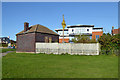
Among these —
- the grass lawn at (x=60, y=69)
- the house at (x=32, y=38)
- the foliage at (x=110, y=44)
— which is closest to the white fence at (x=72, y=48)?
the foliage at (x=110, y=44)

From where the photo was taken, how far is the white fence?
1838cm

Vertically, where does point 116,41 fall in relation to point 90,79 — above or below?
above

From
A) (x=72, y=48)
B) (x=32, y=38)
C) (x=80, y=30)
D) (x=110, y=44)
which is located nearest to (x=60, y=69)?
(x=72, y=48)

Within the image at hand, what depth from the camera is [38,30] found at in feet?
79.9

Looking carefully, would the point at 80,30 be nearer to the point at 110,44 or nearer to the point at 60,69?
the point at 110,44

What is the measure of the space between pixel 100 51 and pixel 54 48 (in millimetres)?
7427

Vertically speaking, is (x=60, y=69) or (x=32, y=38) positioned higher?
(x=32, y=38)

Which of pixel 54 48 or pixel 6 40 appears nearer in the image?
pixel 54 48

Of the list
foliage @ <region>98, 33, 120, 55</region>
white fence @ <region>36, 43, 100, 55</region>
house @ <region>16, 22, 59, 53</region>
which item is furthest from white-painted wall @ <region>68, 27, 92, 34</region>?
white fence @ <region>36, 43, 100, 55</region>

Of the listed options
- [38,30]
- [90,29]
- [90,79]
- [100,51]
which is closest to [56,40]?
[38,30]

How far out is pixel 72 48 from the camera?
62.6 feet

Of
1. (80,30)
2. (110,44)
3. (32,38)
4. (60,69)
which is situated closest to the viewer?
(60,69)

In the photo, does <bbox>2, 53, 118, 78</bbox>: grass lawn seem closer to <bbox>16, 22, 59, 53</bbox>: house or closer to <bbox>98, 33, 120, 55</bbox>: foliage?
<bbox>98, 33, 120, 55</bbox>: foliage

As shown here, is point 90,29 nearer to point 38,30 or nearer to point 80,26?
point 80,26
